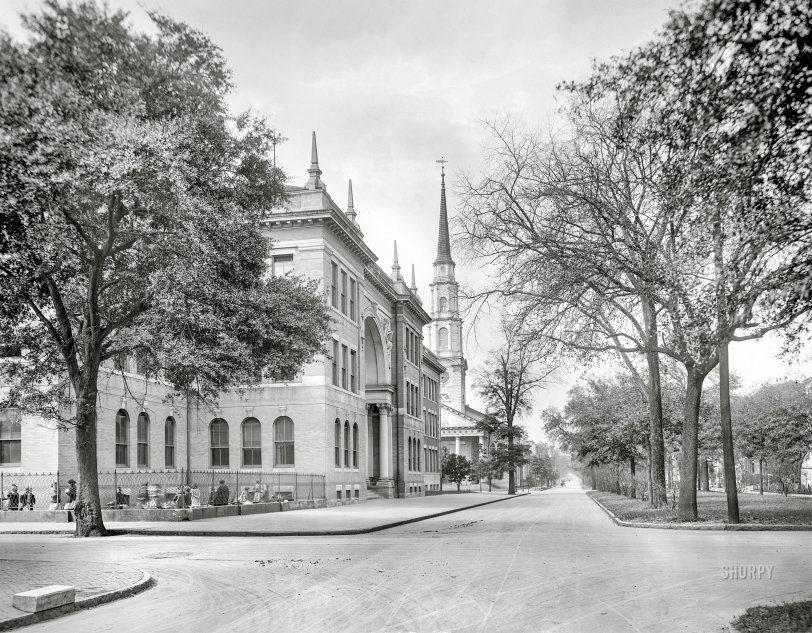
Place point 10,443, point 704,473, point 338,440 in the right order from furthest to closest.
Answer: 1. point 704,473
2. point 338,440
3. point 10,443

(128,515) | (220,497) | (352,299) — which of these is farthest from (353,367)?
(128,515)

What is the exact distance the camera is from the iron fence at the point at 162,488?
3117 centimetres

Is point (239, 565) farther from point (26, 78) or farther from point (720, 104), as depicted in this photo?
point (720, 104)

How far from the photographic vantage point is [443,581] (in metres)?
12.1

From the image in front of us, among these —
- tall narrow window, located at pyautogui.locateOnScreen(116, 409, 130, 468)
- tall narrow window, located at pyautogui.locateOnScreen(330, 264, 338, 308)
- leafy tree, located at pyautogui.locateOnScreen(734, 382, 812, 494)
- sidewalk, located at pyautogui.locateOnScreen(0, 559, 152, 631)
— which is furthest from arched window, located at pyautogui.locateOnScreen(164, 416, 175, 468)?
leafy tree, located at pyautogui.locateOnScreen(734, 382, 812, 494)

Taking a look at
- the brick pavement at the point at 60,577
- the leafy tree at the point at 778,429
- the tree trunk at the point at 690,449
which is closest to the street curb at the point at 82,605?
the brick pavement at the point at 60,577

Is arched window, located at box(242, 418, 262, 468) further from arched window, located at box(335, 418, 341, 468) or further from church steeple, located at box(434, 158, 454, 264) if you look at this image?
church steeple, located at box(434, 158, 454, 264)

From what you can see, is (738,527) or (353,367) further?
(353,367)

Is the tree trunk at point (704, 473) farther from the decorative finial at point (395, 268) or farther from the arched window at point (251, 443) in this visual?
the arched window at point (251, 443)

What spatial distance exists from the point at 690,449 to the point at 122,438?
23846mm

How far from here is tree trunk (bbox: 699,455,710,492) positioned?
7214 centimetres

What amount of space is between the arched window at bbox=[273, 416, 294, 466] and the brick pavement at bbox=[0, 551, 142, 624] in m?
27.6

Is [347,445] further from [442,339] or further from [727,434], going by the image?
[442,339]

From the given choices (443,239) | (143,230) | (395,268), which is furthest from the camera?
(443,239)
